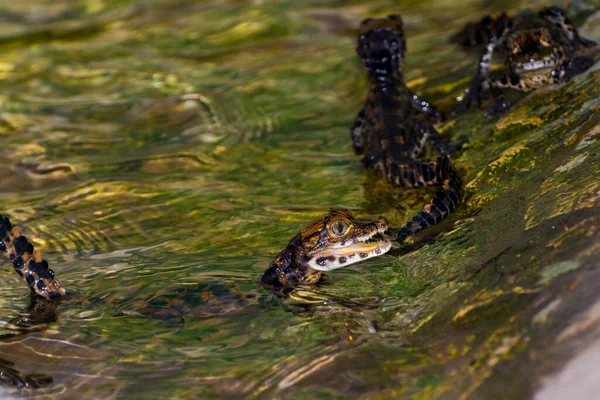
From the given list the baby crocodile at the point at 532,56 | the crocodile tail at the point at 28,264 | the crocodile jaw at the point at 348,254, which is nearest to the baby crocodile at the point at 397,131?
the crocodile jaw at the point at 348,254

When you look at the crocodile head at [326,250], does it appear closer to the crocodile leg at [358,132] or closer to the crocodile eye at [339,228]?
the crocodile eye at [339,228]

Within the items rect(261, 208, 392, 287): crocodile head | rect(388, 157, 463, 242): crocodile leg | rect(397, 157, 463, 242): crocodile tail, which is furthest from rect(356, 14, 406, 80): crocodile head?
rect(261, 208, 392, 287): crocodile head

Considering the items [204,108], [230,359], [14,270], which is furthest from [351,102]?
[230,359]

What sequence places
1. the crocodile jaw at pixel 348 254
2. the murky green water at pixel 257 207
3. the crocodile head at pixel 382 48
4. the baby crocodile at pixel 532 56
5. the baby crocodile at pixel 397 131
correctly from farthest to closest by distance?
the crocodile head at pixel 382 48 < the baby crocodile at pixel 532 56 < the baby crocodile at pixel 397 131 < the crocodile jaw at pixel 348 254 < the murky green water at pixel 257 207

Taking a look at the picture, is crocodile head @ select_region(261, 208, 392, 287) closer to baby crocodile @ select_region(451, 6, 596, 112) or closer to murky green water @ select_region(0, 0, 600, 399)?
murky green water @ select_region(0, 0, 600, 399)

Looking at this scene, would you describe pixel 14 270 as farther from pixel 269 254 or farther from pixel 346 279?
pixel 346 279

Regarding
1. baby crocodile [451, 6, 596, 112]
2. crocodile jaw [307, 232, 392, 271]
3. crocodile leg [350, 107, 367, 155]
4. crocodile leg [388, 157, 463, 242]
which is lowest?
crocodile jaw [307, 232, 392, 271]

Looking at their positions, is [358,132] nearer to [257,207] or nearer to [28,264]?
[257,207]

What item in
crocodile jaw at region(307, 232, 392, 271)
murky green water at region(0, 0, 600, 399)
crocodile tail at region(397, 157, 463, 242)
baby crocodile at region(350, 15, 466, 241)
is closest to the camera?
murky green water at region(0, 0, 600, 399)
